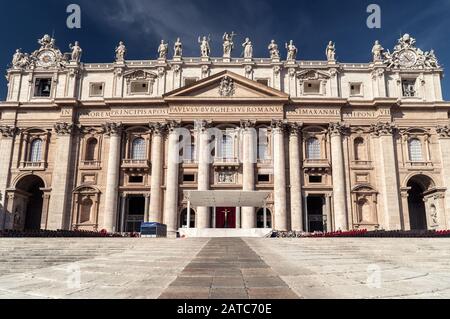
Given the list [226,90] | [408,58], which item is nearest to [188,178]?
[226,90]

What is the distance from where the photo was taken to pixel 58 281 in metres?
7.45

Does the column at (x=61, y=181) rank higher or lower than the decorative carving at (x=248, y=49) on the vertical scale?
lower

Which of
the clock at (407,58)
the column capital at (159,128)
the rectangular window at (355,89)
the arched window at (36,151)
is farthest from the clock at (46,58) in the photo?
the clock at (407,58)

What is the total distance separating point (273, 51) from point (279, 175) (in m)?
16.9

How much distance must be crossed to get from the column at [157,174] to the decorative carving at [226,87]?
847cm

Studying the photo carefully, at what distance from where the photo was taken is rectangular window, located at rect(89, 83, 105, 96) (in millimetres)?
48809

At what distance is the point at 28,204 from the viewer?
1897 inches

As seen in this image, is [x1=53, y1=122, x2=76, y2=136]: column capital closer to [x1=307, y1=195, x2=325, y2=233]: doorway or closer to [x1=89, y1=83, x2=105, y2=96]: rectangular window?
[x1=89, y1=83, x2=105, y2=96]: rectangular window

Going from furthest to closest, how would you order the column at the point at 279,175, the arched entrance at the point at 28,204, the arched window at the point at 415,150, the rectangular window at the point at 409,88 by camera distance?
1. the rectangular window at the point at 409,88
2. the arched window at the point at 415,150
3. the arched entrance at the point at 28,204
4. the column at the point at 279,175

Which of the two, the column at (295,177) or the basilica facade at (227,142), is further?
the basilica facade at (227,142)

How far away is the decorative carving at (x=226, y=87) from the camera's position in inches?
1821

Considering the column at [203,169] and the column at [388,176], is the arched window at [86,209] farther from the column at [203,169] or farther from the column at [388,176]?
the column at [388,176]

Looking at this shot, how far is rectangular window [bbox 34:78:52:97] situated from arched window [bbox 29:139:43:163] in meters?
6.74

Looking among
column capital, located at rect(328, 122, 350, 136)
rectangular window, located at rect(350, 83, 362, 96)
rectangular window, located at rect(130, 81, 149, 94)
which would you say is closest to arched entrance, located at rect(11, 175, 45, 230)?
rectangular window, located at rect(130, 81, 149, 94)
